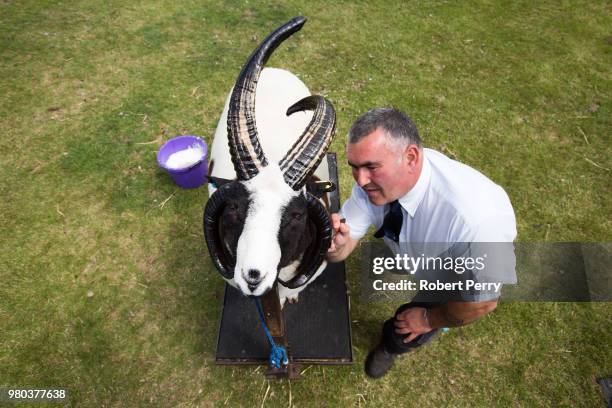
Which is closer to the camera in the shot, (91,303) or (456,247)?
(456,247)

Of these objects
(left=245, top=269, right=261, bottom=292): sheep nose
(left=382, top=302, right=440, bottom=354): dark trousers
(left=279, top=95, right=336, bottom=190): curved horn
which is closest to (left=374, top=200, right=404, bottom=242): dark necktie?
(left=382, top=302, right=440, bottom=354): dark trousers

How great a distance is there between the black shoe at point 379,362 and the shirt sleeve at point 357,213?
121 cm

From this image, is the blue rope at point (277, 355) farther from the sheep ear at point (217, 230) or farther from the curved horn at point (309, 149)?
the curved horn at point (309, 149)

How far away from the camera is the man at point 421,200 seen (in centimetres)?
221

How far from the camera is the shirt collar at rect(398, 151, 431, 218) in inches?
97.5

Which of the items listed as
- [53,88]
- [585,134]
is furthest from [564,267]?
[53,88]

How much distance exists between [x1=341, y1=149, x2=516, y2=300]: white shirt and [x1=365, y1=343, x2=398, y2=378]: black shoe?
3.86ft

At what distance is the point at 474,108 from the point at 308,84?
2.81 meters

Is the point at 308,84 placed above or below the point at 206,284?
above

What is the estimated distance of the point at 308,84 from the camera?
6172 mm

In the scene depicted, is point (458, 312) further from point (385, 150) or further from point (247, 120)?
point (247, 120)

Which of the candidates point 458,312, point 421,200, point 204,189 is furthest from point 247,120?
point 204,189

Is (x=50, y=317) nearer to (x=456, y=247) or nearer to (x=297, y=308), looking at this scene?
(x=297, y=308)

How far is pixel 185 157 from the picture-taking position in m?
4.70
